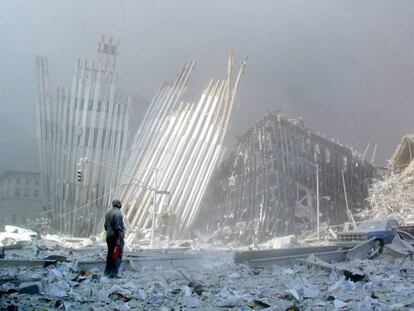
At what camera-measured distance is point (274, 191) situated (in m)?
30.5

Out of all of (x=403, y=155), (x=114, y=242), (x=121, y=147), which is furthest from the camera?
(x=121, y=147)

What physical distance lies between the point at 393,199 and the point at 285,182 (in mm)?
6788

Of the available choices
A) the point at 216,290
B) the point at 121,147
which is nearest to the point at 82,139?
the point at 121,147

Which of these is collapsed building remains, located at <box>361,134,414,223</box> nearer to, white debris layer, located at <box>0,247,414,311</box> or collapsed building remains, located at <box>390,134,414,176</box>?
collapsed building remains, located at <box>390,134,414,176</box>

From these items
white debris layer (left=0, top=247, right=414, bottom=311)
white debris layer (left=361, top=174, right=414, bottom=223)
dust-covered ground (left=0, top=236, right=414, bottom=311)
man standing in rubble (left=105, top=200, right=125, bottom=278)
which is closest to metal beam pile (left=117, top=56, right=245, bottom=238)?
white debris layer (left=361, top=174, right=414, bottom=223)

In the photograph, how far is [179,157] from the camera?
2964 centimetres

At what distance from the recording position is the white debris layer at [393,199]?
26122 mm

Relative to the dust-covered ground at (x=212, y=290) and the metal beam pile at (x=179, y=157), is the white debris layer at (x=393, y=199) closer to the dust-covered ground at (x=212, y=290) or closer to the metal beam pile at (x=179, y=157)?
the metal beam pile at (x=179, y=157)

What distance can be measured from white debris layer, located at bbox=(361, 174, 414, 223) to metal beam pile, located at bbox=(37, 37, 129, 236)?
1696 cm

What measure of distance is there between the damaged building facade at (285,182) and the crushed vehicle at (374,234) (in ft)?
42.1

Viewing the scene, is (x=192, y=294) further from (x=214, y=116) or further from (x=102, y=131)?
(x=102, y=131)

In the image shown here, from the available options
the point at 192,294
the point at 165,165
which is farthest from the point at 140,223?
the point at 192,294

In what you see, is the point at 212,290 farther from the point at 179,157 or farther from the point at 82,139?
the point at 82,139

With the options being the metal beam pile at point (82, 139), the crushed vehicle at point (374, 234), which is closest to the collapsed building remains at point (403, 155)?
the crushed vehicle at point (374, 234)
